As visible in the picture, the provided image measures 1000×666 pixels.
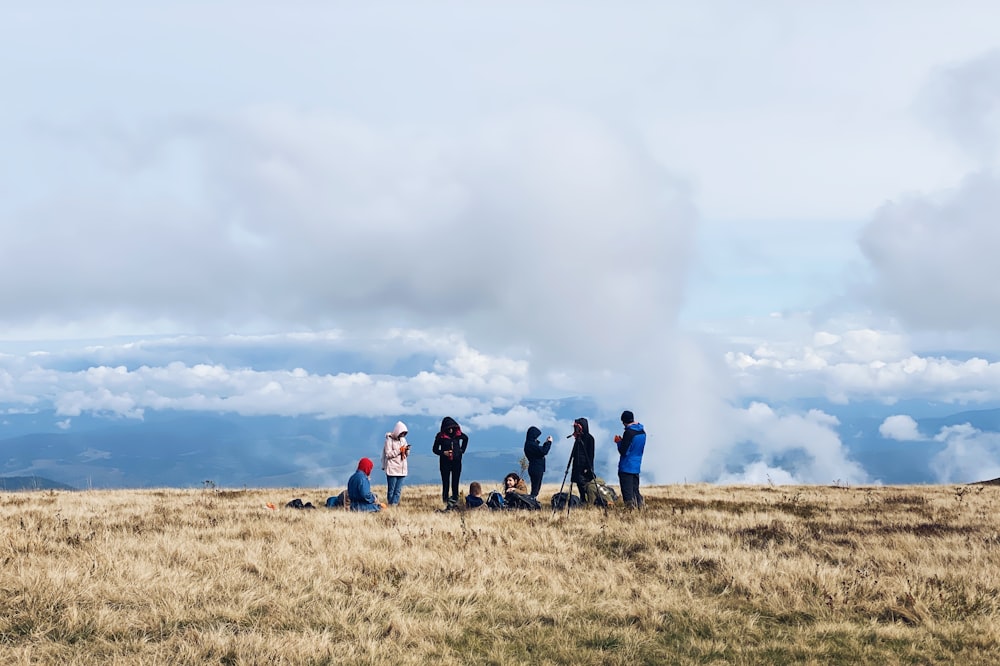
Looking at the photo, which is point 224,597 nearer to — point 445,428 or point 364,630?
point 364,630

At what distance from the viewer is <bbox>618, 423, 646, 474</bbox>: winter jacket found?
17.1 m

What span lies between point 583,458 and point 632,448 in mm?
1492

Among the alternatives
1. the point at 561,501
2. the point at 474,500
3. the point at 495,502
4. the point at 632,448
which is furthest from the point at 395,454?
the point at 632,448

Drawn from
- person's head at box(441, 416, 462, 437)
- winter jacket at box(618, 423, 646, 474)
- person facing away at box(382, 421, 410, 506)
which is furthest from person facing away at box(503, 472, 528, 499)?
winter jacket at box(618, 423, 646, 474)

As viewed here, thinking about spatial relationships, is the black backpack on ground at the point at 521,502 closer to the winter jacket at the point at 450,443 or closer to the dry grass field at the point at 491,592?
the winter jacket at the point at 450,443

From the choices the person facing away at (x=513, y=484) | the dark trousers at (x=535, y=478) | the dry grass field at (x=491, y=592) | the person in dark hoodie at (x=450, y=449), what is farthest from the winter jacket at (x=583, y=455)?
the dry grass field at (x=491, y=592)

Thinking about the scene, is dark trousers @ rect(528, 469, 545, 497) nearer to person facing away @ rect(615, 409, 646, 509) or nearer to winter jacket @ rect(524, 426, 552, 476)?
winter jacket @ rect(524, 426, 552, 476)

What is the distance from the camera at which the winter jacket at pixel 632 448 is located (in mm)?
17062

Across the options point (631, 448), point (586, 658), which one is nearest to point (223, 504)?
point (631, 448)

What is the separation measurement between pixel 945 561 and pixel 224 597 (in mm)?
10409

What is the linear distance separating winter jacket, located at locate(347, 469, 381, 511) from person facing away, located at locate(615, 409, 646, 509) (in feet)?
20.1

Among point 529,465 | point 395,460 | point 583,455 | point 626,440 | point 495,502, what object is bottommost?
point 495,502

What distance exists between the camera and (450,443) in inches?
754

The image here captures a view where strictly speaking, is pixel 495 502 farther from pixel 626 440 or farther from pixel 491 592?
pixel 491 592
